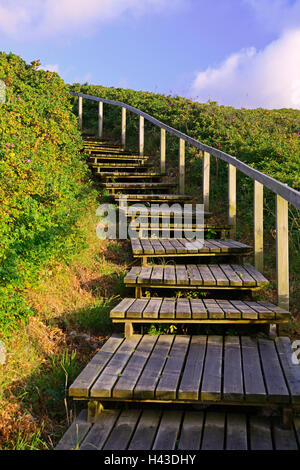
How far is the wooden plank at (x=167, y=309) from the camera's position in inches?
128

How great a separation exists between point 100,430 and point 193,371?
2.33ft

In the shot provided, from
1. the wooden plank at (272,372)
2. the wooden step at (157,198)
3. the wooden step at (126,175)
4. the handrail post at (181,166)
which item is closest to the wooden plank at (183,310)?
the wooden plank at (272,372)

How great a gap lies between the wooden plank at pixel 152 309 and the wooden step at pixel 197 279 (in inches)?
8.4

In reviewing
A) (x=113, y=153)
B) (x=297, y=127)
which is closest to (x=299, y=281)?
(x=113, y=153)

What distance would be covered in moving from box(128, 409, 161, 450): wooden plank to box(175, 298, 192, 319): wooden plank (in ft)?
2.86

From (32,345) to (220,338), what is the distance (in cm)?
157

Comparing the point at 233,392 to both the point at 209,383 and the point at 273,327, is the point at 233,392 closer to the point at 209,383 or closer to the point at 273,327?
the point at 209,383

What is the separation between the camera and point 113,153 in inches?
389

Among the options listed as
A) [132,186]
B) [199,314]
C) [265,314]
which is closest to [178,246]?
[199,314]

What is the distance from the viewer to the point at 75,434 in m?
2.34

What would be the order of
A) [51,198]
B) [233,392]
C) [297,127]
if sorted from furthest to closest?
[297,127], [51,198], [233,392]

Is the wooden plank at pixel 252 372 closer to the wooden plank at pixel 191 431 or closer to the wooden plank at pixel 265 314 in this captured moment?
the wooden plank at pixel 265 314
